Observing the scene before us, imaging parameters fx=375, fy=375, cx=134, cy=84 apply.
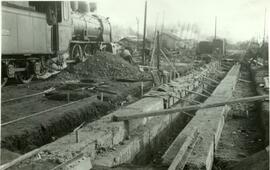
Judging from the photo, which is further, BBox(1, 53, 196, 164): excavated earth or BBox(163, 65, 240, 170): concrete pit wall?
BBox(1, 53, 196, 164): excavated earth

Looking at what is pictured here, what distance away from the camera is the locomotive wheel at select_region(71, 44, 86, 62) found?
1806 cm

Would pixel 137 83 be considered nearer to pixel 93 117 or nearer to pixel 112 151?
pixel 93 117

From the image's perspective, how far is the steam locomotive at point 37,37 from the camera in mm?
11766

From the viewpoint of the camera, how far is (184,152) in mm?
6055

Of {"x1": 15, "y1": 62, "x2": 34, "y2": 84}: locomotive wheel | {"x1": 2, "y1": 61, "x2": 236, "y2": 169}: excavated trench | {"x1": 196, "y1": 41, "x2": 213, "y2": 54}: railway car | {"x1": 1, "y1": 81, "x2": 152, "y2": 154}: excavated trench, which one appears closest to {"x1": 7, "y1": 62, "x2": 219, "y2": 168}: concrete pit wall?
{"x1": 2, "y1": 61, "x2": 236, "y2": 169}: excavated trench

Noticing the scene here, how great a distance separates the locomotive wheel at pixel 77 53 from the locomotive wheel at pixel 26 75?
170 inches

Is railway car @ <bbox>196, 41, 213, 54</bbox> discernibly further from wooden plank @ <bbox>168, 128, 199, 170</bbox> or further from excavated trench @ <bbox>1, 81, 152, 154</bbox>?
wooden plank @ <bbox>168, 128, 199, 170</bbox>

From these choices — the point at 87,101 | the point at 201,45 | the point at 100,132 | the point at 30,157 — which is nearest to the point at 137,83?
the point at 87,101

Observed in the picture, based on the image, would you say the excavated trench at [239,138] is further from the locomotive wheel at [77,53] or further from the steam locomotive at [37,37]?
the locomotive wheel at [77,53]

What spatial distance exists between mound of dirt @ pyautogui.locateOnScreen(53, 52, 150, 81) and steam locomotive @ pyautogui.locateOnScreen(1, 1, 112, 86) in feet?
2.51

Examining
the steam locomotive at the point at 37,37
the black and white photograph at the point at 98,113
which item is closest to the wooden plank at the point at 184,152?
the black and white photograph at the point at 98,113

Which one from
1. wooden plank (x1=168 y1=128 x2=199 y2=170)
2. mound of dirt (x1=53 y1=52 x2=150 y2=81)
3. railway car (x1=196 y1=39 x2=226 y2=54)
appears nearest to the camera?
wooden plank (x1=168 y1=128 x2=199 y2=170)

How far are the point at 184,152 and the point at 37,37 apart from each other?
28.7 ft

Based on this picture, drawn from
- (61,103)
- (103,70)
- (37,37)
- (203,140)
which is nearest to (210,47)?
(103,70)
